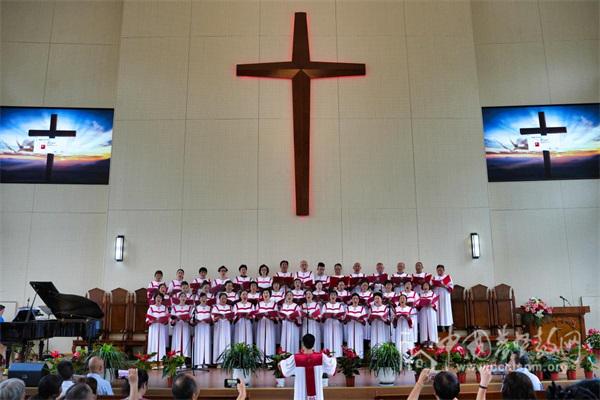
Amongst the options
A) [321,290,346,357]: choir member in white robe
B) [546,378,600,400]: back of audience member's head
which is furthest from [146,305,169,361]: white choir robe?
[546,378,600,400]: back of audience member's head

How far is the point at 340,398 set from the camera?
757cm

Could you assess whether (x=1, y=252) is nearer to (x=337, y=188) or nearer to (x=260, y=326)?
(x=260, y=326)

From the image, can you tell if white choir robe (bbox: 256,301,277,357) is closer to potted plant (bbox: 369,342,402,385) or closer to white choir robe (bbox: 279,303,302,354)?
white choir robe (bbox: 279,303,302,354)

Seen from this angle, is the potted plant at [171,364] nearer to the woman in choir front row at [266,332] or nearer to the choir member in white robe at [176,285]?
the woman in choir front row at [266,332]

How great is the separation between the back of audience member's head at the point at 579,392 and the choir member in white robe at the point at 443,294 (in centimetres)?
846

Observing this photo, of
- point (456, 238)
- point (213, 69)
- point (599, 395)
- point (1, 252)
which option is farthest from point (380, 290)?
point (1, 252)

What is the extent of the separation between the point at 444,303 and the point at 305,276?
3084 mm

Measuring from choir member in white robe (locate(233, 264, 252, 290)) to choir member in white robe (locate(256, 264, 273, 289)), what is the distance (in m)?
0.22

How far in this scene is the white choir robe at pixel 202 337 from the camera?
10430 millimetres

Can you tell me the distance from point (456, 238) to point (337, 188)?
306 cm

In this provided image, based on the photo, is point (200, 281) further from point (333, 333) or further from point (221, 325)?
point (333, 333)

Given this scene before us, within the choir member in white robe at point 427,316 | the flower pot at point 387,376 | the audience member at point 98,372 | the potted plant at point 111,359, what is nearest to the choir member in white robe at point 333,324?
the choir member in white robe at point 427,316

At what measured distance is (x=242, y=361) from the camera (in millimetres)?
8008

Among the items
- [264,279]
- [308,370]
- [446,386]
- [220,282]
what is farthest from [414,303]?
[446,386]
